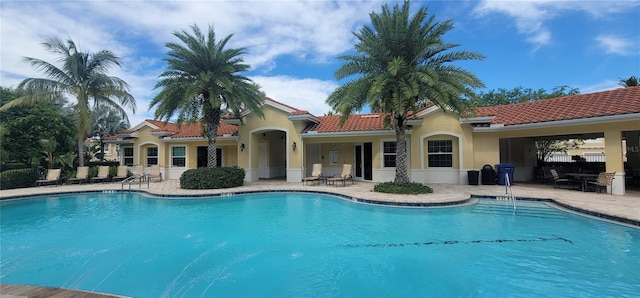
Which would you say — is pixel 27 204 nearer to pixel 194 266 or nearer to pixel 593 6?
pixel 194 266

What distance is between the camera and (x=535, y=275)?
17.2 ft

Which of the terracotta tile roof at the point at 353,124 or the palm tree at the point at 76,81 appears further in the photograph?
the palm tree at the point at 76,81

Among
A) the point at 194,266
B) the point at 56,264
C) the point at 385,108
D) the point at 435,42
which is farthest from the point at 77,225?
the point at 435,42

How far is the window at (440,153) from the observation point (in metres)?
16.8

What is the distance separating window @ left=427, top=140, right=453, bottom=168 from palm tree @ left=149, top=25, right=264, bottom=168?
1060 centimetres

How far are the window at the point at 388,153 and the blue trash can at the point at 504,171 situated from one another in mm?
5705

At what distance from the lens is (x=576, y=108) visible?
13758mm

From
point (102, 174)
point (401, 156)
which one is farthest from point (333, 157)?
point (102, 174)

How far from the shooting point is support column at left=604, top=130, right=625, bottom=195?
38.8 ft

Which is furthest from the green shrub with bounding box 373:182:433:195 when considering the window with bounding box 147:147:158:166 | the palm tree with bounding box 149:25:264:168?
the window with bounding box 147:147:158:166

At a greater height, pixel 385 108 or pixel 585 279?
pixel 385 108

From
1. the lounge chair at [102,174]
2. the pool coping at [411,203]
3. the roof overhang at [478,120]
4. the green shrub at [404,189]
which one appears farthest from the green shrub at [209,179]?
the roof overhang at [478,120]

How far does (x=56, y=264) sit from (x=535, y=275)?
979 cm

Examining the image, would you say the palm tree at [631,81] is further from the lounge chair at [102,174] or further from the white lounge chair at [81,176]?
the white lounge chair at [81,176]
